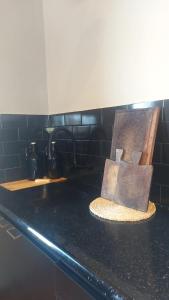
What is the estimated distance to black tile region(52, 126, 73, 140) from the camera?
141 cm

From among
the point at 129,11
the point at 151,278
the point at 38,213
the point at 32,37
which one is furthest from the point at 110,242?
the point at 32,37

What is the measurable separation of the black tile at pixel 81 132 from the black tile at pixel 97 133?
4 centimetres

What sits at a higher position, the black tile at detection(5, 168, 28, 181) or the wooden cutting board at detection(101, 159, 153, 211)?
the wooden cutting board at detection(101, 159, 153, 211)

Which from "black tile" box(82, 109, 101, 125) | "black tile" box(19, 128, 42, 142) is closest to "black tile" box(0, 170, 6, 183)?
"black tile" box(19, 128, 42, 142)

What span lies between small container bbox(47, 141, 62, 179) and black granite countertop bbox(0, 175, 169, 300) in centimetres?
37

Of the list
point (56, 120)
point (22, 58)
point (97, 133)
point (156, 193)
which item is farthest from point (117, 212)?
point (22, 58)

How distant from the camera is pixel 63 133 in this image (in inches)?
58.5

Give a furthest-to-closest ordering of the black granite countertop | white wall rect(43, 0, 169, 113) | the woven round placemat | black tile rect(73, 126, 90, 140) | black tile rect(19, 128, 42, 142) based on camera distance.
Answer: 1. black tile rect(19, 128, 42, 142)
2. black tile rect(73, 126, 90, 140)
3. white wall rect(43, 0, 169, 113)
4. the woven round placemat
5. the black granite countertop

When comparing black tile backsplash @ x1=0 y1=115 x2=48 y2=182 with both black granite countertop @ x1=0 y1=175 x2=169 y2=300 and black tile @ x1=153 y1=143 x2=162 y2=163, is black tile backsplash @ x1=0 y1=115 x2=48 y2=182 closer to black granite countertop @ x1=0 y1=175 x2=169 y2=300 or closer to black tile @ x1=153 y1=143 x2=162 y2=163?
black granite countertop @ x1=0 y1=175 x2=169 y2=300

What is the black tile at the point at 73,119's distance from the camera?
4.40 feet

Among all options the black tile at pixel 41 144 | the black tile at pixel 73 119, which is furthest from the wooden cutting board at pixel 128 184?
the black tile at pixel 41 144

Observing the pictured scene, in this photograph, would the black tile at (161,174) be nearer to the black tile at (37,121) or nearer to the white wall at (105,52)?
the white wall at (105,52)

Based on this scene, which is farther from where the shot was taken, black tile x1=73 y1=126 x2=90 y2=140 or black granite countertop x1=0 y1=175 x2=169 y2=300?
black tile x1=73 y1=126 x2=90 y2=140

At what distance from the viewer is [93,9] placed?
117 centimetres
